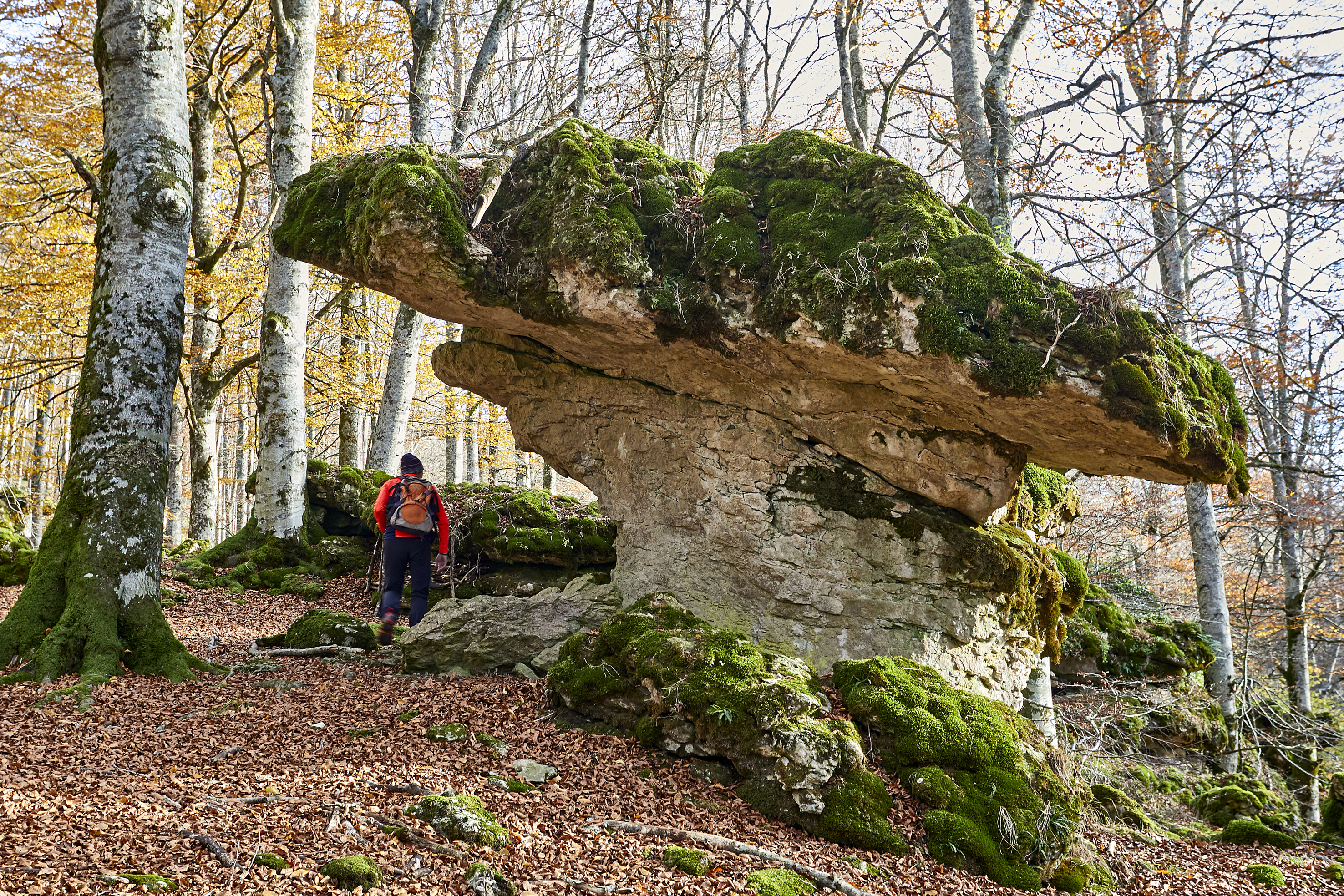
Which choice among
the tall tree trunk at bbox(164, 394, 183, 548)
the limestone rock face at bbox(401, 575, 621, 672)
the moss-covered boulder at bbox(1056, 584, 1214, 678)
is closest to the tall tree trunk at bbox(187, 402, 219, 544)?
the tall tree trunk at bbox(164, 394, 183, 548)

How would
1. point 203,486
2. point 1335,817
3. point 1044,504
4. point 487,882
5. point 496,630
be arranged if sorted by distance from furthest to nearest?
point 203,486, point 1044,504, point 1335,817, point 496,630, point 487,882

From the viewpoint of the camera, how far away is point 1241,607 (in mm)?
11555

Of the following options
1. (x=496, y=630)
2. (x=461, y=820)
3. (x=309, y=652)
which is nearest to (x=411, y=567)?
(x=309, y=652)

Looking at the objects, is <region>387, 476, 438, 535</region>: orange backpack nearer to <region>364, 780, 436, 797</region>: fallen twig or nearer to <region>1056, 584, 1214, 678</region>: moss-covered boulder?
<region>364, 780, 436, 797</region>: fallen twig

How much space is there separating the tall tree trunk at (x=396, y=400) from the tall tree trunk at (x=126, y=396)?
19.9 ft

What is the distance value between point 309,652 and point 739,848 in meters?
4.86

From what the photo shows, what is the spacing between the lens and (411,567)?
8125 mm

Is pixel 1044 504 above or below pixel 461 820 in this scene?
above

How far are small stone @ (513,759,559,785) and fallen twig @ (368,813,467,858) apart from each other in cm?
105

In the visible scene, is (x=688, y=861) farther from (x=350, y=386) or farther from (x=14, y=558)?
(x=350, y=386)

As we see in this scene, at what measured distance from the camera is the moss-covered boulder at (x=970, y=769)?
4.58 meters

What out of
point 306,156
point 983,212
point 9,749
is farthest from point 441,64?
point 9,749

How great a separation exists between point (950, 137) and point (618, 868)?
30.7 ft

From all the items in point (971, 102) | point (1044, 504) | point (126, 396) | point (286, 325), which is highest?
point (971, 102)
